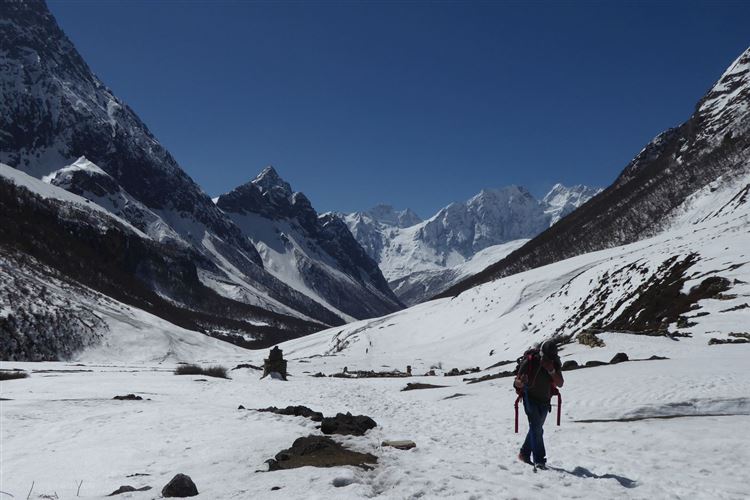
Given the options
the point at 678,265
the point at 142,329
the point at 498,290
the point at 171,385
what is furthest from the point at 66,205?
the point at 678,265

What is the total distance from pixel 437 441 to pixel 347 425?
258cm

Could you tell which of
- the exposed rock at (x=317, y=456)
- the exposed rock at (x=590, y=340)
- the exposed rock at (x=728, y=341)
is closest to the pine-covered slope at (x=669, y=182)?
the exposed rock at (x=590, y=340)

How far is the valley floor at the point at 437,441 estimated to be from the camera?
9094 millimetres

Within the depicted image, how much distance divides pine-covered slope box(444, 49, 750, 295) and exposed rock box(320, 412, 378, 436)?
111 m

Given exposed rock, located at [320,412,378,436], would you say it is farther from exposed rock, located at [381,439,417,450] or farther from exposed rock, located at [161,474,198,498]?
exposed rock, located at [161,474,198,498]

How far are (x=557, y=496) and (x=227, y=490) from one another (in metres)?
5.63

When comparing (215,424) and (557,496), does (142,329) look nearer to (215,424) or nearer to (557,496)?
(215,424)

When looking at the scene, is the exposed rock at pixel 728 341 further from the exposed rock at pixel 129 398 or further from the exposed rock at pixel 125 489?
Result: the exposed rock at pixel 129 398

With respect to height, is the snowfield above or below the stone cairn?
below

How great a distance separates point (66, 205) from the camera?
185 m

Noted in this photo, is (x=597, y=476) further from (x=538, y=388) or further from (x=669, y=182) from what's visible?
(x=669, y=182)

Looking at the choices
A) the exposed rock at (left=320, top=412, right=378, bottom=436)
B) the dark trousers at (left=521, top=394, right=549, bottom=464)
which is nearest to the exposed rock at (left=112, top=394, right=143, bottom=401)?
the exposed rock at (left=320, top=412, right=378, bottom=436)

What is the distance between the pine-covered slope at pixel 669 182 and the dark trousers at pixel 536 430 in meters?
112

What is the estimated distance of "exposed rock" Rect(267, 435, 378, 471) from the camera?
33.9 feet
